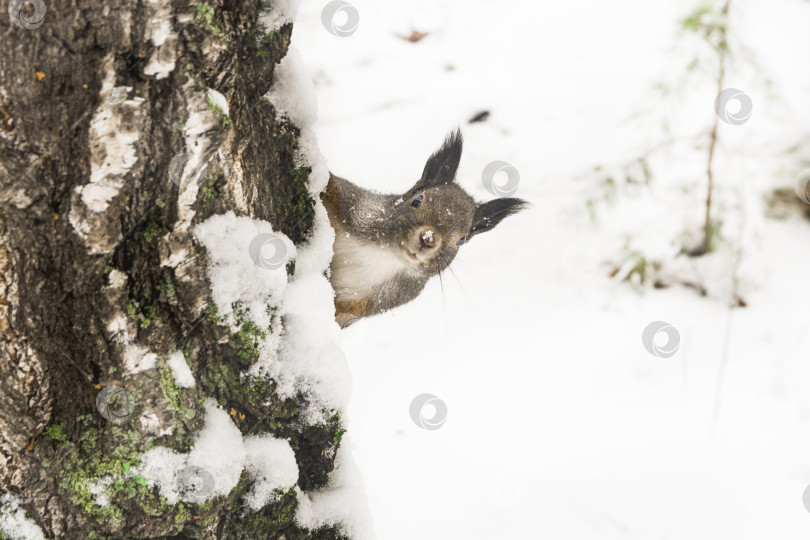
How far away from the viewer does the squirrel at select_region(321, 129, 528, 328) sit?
270cm

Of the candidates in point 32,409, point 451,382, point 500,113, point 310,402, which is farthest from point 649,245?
point 32,409

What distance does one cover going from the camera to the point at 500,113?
4.17 meters

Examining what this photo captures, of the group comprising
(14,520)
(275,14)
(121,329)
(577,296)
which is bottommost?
(14,520)

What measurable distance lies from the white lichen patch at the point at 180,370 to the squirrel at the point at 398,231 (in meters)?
1.26

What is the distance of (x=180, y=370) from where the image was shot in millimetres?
1385

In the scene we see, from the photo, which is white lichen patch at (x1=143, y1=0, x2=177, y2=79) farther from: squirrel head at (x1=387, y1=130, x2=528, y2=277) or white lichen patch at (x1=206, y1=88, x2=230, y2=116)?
squirrel head at (x1=387, y1=130, x2=528, y2=277)

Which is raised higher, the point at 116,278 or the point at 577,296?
the point at 116,278

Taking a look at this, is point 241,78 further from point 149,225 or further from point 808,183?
point 808,183

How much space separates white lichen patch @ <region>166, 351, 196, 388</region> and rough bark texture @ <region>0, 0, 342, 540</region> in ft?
0.05

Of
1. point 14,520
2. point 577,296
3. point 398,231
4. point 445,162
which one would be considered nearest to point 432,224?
point 398,231

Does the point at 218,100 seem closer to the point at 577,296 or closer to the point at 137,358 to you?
the point at 137,358

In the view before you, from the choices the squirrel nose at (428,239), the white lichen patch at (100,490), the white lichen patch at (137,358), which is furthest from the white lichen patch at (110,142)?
the squirrel nose at (428,239)

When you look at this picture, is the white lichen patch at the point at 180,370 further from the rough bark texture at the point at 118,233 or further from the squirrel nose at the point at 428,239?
the squirrel nose at the point at 428,239

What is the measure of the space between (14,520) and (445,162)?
7.29ft
